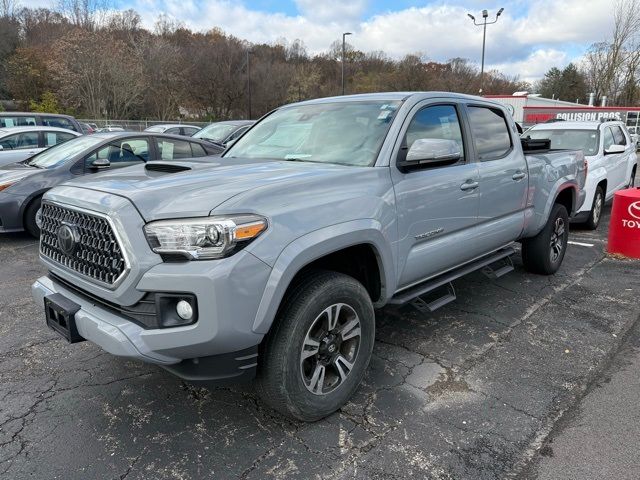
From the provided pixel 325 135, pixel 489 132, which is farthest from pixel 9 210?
pixel 489 132

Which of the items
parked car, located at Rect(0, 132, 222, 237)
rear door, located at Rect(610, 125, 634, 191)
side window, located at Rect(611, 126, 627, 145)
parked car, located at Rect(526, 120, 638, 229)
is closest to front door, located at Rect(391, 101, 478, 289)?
parked car, located at Rect(0, 132, 222, 237)

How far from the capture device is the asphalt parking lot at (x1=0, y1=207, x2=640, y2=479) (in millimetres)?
2467

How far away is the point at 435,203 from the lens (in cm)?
339

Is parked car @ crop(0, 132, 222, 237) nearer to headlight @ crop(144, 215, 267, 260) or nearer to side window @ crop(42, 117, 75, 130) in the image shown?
headlight @ crop(144, 215, 267, 260)

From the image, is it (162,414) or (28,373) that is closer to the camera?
(162,414)

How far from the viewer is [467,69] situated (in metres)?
74.6

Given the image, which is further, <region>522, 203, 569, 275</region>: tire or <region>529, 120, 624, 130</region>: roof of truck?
<region>529, 120, 624, 130</region>: roof of truck

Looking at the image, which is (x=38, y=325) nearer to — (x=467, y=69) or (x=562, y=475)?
(x=562, y=475)

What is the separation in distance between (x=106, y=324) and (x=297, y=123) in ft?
7.24

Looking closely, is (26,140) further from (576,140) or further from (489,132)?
(576,140)

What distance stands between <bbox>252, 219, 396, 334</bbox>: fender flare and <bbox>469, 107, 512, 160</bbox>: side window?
1662 mm

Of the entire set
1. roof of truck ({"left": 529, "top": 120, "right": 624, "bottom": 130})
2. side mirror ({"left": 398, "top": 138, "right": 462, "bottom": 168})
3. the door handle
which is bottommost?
the door handle

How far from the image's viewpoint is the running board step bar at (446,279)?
334 cm

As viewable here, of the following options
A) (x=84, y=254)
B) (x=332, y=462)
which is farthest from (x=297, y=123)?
(x=332, y=462)
